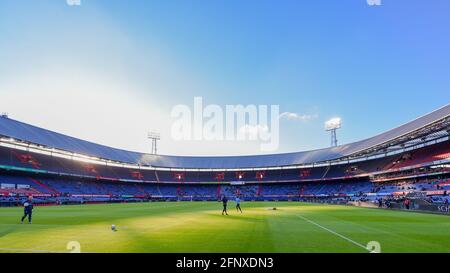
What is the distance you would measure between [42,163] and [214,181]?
190 feet

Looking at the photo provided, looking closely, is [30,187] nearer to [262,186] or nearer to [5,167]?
[5,167]

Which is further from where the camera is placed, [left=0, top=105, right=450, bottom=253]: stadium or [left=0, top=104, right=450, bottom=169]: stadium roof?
[left=0, top=104, right=450, bottom=169]: stadium roof

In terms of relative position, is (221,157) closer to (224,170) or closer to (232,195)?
(224,170)

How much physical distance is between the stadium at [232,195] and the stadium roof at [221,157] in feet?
1.37

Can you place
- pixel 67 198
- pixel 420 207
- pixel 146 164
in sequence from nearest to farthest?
1. pixel 420 207
2. pixel 67 198
3. pixel 146 164

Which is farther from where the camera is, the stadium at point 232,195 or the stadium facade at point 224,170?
the stadium facade at point 224,170

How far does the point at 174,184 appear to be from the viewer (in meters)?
112

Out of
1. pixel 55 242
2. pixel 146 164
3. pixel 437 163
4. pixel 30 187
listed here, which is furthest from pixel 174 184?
pixel 55 242

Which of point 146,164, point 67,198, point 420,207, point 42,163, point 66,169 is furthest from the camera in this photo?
point 146,164

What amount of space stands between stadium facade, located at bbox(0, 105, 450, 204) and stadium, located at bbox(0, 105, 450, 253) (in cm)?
38

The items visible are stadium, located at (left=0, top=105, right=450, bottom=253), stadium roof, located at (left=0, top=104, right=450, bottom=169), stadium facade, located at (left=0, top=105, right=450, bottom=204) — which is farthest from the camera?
stadium facade, located at (left=0, top=105, right=450, bottom=204)

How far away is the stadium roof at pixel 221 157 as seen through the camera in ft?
180

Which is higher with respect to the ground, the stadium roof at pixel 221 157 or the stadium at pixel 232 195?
the stadium roof at pixel 221 157

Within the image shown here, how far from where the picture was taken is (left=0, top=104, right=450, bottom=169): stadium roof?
54844mm
